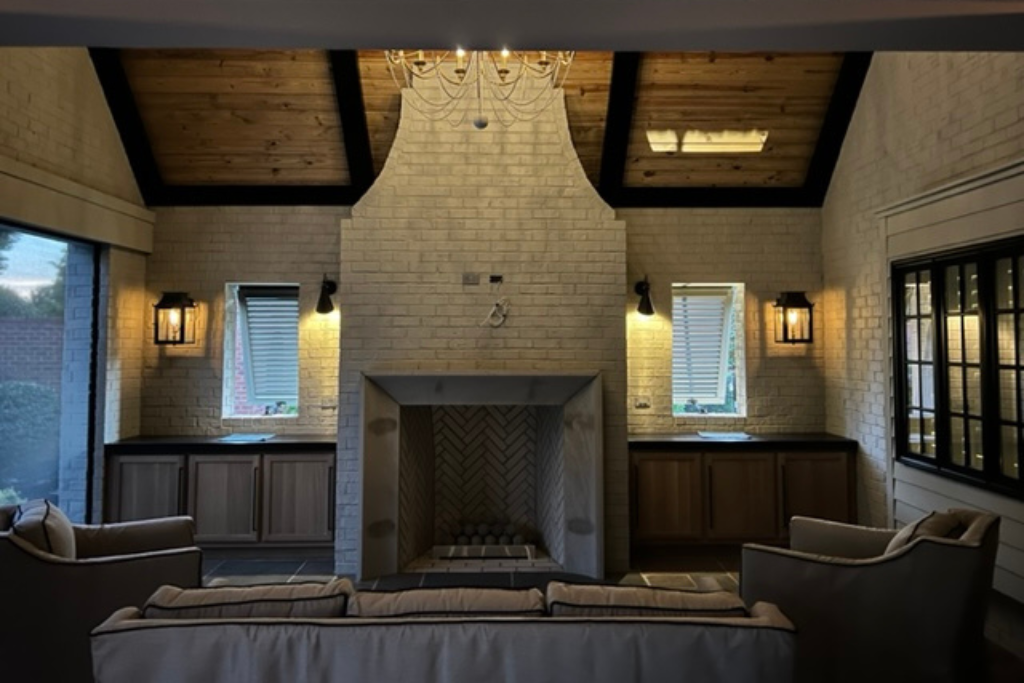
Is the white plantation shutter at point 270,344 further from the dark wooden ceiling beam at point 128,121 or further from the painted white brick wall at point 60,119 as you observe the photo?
the painted white brick wall at point 60,119

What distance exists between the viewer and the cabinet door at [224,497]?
16.0ft

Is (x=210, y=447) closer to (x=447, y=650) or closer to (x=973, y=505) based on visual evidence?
(x=447, y=650)

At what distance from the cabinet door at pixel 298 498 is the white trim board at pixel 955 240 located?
420 cm

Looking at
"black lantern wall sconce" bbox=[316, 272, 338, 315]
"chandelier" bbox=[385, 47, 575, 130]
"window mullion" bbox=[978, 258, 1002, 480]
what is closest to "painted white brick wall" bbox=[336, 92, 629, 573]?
"chandelier" bbox=[385, 47, 575, 130]

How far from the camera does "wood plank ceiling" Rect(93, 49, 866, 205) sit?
479 cm

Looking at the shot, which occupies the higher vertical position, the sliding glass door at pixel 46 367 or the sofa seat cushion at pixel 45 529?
the sliding glass door at pixel 46 367

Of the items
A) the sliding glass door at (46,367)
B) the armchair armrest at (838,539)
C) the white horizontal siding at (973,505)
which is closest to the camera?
the armchair armrest at (838,539)

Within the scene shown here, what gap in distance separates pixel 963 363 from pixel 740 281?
193 centimetres

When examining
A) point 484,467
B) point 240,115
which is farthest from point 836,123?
point 240,115

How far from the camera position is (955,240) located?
3.93 meters

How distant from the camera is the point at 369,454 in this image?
452 centimetres

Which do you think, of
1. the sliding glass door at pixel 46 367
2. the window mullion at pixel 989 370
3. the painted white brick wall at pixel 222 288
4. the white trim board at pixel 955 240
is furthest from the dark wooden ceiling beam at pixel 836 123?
the sliding glass door at pixel 46 367

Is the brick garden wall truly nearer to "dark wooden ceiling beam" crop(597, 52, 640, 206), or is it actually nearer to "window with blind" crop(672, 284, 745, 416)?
"dark wooden ceiling beam" crop(597, 52, 640, 206)

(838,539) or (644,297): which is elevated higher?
(644,297)
